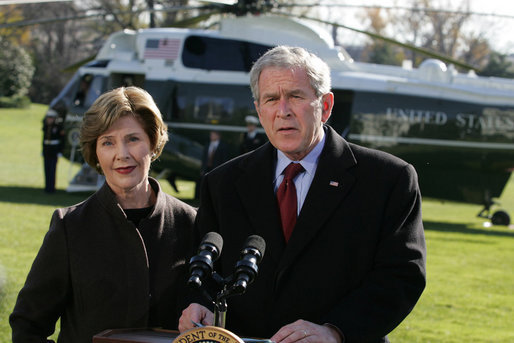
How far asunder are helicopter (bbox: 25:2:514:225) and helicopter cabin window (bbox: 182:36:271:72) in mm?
21

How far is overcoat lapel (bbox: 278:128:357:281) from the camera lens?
2.72 metres

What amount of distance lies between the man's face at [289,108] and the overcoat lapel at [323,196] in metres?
0.12

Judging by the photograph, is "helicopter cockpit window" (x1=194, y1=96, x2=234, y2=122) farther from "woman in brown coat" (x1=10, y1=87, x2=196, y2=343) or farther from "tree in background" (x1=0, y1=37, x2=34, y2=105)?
"tree in background" (x1=0, y1=37, x2=34, y2=105)

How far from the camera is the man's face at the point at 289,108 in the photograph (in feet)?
8.93

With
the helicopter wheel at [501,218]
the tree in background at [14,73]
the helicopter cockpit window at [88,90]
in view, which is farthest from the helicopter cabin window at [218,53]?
the tree in background at [14,73]

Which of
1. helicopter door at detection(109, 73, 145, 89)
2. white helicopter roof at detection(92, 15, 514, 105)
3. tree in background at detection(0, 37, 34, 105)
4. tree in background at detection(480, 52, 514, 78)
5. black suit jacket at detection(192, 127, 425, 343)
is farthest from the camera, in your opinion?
tree in background at detection(0, 37, 34, 105)

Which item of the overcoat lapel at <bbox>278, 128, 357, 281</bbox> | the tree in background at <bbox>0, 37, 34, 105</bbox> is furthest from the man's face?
the tree in background at <bbox>0, 37, 34, 105</bbox>

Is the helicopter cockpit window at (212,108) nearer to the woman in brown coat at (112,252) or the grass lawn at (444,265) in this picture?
the grass lawn at (444,265)

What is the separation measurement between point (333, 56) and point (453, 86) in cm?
243

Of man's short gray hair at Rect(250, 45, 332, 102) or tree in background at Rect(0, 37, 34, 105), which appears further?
tree in background at Rect(0, 37, 34, 105)

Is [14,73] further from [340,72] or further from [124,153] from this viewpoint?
[124,153]

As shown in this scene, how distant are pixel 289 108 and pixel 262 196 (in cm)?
38

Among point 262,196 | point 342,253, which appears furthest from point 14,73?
point 342,253

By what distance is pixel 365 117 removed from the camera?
47.2 feet
